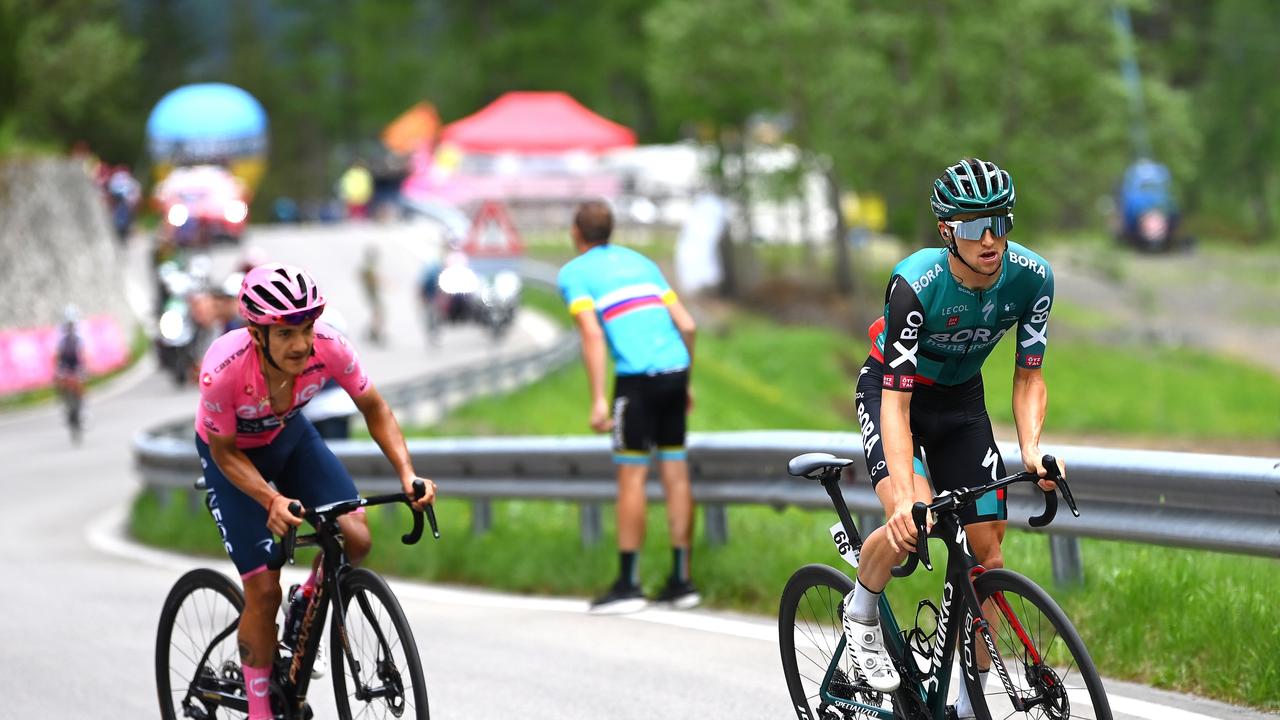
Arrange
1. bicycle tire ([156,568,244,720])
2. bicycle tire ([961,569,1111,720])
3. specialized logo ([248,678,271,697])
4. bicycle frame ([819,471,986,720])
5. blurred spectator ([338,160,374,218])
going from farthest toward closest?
blurred spectator ([338,160,374,218]), bicycle tire ([156,568,244,720]), specialized logo ([248,678,271,697]), bicycle frame ([819,471,986,720]), bicycle tire ([961,569,1111,720])

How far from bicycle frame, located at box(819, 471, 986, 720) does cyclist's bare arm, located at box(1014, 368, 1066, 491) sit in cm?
31

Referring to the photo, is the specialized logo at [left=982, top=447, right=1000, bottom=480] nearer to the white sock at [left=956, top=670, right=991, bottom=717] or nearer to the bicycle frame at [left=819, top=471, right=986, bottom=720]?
the bicycle frame at [left=819, top=471, right=986, bottom=720]

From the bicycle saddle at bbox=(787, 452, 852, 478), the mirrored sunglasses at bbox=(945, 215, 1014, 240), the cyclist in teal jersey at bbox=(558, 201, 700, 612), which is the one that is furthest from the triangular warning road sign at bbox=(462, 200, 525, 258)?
the mirrored sunglasses at bbox=(945, 215, 1014, 240)

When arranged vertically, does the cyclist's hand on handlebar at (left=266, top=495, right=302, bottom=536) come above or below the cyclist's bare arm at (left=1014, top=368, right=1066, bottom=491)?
below

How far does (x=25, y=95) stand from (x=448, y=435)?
26080 mm

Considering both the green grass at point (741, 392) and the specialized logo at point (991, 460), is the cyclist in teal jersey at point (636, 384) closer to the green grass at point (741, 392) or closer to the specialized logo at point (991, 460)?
the specialized logo at point (991, 460)

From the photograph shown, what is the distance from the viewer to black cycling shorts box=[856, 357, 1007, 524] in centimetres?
593

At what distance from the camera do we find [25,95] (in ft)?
141

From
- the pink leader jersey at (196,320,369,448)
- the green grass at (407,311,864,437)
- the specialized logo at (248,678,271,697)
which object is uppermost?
the pink leader jersey at (196,320,369,448)

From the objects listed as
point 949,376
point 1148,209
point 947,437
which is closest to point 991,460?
point 947,437

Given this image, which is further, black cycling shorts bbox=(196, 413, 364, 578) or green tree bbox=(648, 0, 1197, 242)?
green tree bbox=(648, 0, 1197, 242)

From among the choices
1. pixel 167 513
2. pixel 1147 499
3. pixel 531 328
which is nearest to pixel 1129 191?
pixel 531 328

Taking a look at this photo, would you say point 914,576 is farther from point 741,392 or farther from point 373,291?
point 373,291

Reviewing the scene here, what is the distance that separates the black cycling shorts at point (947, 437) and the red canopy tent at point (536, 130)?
4346 centimetres
